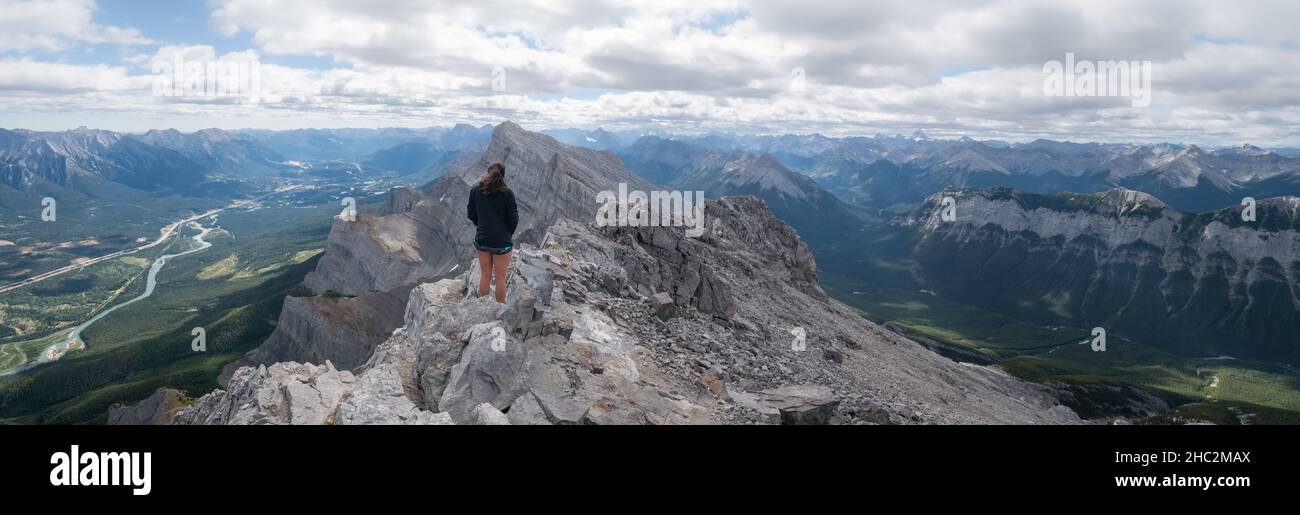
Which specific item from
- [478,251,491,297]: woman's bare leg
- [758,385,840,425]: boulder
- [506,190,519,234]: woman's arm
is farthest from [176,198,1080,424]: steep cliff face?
[506,190,519,234]: woman's arm

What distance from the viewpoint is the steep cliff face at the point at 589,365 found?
21.5m

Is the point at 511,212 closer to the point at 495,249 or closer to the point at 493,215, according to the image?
the point at 493,215

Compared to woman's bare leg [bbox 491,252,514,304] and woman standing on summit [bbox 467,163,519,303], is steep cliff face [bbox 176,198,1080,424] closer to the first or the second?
woman's bare leg [bbox 491,252,514,304]

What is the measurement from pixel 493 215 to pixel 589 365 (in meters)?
7.45

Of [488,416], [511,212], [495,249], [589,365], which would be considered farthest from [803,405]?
[495,249]

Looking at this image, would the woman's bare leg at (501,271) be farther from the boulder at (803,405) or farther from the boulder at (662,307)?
the boulder at (803,405)

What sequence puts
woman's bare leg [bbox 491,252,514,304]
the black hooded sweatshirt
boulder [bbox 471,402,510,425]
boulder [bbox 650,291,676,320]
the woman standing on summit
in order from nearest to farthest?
1. boulder [bbox 471,402,510,425]
2. the woman standing on summit
3. the black hooded sweatshirt
4. woman's bare leg [bbox 491,252,514,304]
5. boulder [bbox 650,291,676,320]

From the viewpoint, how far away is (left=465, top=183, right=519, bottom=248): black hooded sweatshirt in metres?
24.6

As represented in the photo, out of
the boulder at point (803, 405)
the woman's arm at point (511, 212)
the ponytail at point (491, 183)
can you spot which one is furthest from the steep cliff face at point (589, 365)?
the ponytail at point (491, 183)

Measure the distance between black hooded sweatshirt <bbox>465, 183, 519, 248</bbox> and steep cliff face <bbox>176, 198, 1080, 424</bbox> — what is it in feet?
10.4

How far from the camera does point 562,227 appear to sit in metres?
49.8
